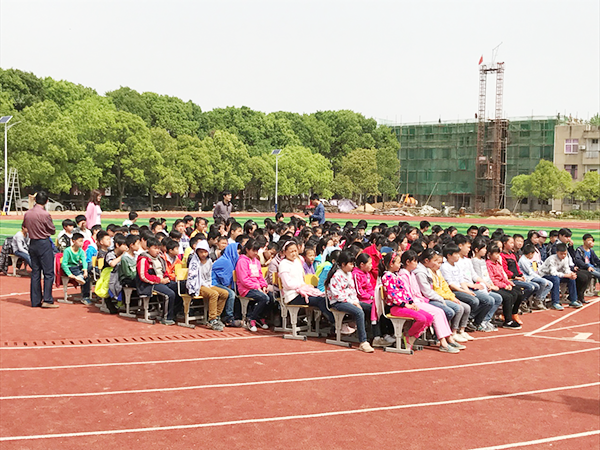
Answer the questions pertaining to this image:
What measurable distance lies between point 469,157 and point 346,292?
72984mm

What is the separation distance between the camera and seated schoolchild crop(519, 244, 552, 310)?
12.1m

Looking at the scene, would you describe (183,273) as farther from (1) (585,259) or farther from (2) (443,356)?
(1) (585,259)

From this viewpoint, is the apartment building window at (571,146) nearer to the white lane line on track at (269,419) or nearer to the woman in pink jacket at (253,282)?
the woman in pink jacket at (253,282)

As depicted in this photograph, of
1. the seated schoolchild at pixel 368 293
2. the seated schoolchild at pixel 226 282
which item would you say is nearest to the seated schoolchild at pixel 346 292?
the seated schoolchild at pixel 368 293

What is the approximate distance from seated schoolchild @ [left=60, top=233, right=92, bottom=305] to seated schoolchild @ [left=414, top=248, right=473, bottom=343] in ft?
Result: 19.9

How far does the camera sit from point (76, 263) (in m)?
11.6

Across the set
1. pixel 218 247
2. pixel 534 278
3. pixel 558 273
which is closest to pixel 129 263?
pixel 218 247

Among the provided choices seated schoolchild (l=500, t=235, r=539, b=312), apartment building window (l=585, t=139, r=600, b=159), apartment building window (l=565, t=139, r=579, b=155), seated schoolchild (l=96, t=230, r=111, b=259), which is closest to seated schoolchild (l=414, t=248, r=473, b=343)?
seated schoolchild (l=500, t=235, r=539, b=312)

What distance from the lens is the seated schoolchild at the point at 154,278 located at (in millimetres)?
9773

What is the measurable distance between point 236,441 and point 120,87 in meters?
67.0

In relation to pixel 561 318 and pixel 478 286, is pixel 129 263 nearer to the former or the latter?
pixel 478 286

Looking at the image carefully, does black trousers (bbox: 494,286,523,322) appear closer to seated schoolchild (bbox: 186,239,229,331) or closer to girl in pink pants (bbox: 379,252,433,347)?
girl in pink pants (bbox: 379,252,433,347)

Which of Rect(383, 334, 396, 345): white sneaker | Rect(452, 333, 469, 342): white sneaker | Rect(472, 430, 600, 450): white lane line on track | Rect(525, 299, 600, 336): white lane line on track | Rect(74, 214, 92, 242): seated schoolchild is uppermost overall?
Rect(74, 214, 92, 242): seated schoolchild

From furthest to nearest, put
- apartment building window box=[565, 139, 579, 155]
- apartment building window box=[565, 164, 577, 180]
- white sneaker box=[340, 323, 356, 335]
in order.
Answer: apartment building window box=[565, 164, 577, 180]
apartment building window box=[565, 139, 579, 155]
white sneaker box=[340, 323, 356, 335]
